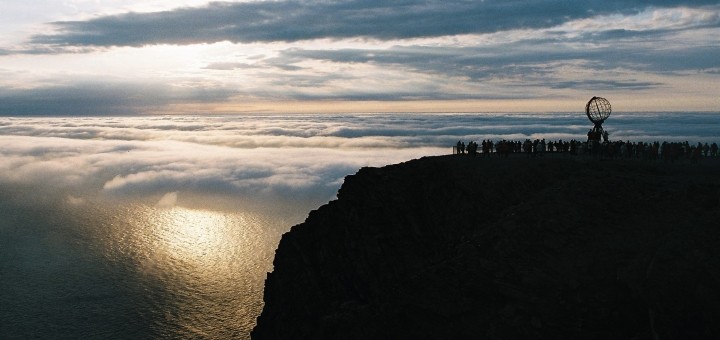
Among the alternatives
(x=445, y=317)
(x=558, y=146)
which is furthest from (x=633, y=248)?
(x=558, y=146)

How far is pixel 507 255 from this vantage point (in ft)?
102

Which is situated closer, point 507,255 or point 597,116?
point 507,255

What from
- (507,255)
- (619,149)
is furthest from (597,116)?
(507,255)

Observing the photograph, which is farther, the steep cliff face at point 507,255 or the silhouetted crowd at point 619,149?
the silhouetted crowd at point 619,149

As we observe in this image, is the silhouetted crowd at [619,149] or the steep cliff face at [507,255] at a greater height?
the silhouetted crowd at [619,149]

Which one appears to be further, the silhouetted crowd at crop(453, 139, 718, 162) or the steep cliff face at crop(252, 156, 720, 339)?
the silhouetted crowd at crop(453, 139, 718, 162)

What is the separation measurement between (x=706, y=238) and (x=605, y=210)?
6.36 m

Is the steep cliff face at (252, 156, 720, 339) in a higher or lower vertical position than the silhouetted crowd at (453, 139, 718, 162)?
lower

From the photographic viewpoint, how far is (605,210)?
34344 mm

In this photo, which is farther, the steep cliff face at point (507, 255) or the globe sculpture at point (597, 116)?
the globe sculpture at point (597, 116)

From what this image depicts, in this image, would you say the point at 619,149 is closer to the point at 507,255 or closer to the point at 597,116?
the point at 597,116

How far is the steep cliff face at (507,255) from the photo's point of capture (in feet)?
86.5

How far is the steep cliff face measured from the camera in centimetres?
2636

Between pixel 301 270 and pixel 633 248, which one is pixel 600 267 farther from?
pixel 301 270
